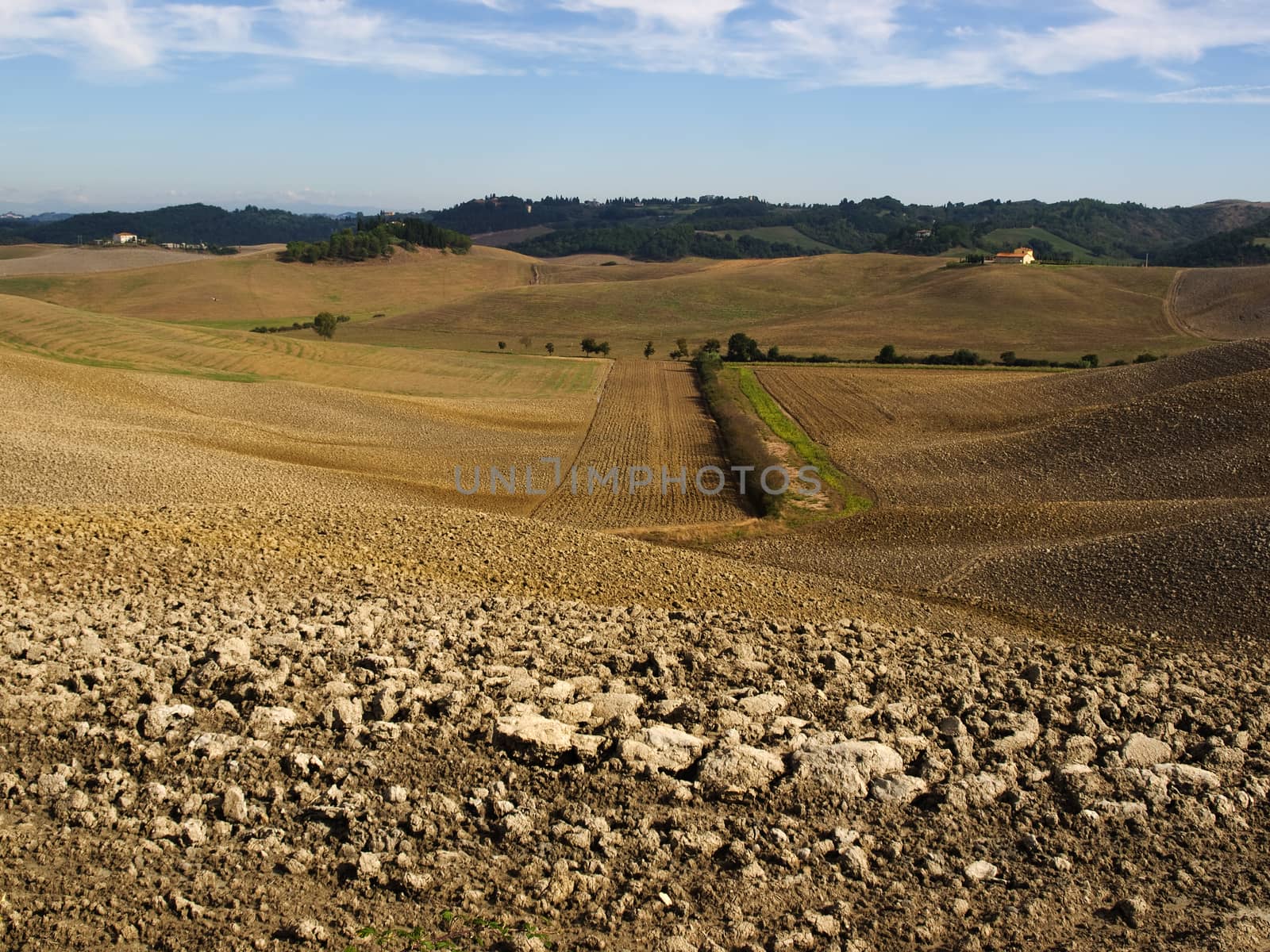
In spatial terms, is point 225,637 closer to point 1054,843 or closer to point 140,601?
point 140,601

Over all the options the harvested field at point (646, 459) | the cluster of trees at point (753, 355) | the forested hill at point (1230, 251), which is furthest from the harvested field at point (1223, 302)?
the harvested field at point (646, 459)

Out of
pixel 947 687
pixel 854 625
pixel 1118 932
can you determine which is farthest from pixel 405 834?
pixel 854 625

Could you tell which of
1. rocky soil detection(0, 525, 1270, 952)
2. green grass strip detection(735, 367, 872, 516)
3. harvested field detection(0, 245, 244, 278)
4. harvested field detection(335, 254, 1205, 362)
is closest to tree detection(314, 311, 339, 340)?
harvested field detection(335, 254, 1205, 362)

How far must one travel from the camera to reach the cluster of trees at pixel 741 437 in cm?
3525

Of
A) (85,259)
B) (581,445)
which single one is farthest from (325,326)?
(85,259)

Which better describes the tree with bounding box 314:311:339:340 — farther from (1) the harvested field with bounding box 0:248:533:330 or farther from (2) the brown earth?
(2) the brown earth

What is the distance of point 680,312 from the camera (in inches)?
4599

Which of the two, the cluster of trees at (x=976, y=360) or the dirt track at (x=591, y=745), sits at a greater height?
the cluster of trees at (x=976, y=360)

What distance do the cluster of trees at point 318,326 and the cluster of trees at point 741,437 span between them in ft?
132

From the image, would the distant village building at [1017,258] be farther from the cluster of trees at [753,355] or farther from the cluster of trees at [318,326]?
the cluster of trees at [318,326]

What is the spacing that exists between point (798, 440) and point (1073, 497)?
16.2 meters

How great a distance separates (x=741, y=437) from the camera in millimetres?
47219

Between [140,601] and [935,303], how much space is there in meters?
107

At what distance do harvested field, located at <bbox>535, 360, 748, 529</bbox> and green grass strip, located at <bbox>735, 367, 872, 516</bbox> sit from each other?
3225 mm
